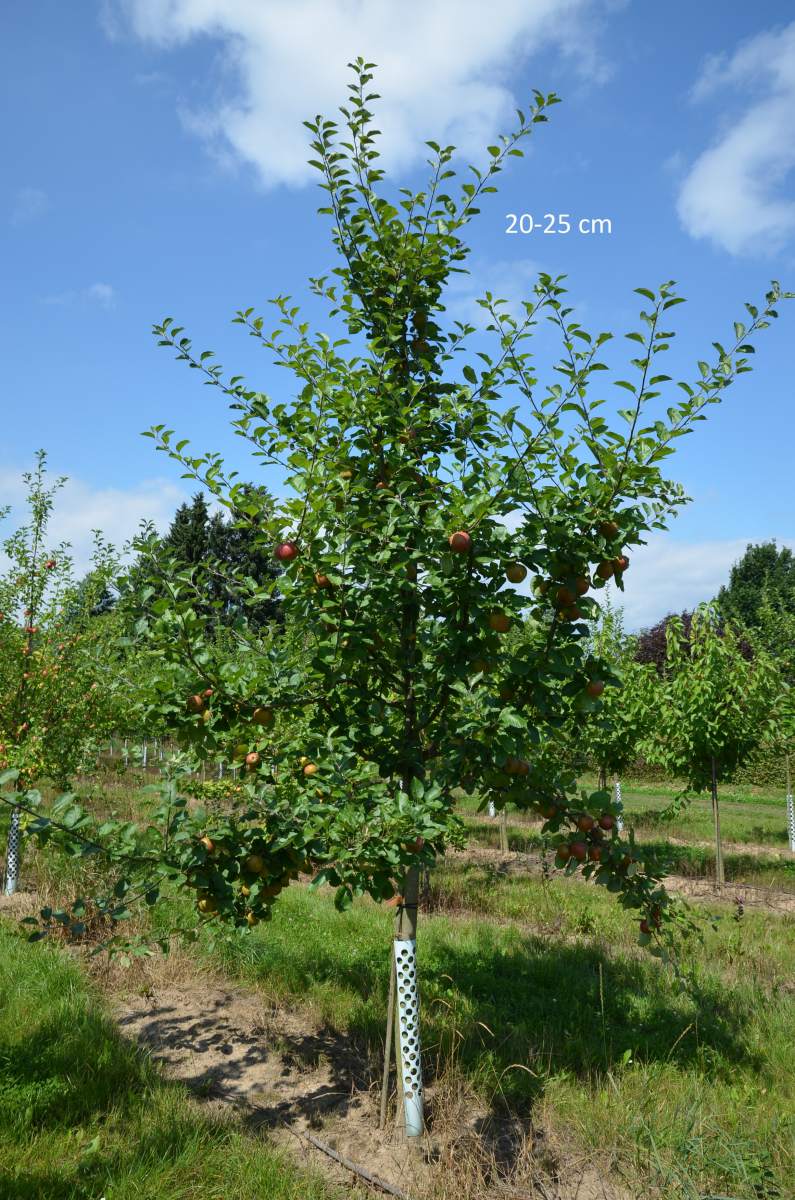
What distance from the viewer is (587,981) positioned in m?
6.01

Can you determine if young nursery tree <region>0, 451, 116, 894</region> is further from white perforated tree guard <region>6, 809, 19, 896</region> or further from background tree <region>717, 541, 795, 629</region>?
background tree <region>717, 541, 795, 629</region>

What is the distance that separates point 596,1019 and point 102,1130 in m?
3.31

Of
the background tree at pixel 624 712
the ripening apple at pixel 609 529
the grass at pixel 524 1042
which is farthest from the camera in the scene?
the background tree at pixel 624 712

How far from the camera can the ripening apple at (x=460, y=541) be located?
3004mm

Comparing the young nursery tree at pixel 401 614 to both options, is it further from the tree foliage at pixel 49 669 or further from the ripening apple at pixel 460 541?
the tree foliage at pixel 49 669

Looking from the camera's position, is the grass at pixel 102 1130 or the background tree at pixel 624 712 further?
the background tree at pixel 624 712

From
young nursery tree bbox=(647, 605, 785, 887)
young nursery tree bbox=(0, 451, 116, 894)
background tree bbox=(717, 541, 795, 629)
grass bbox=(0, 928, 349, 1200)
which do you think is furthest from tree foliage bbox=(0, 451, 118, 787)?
background tree bbox=(717, 541, 795, 629)

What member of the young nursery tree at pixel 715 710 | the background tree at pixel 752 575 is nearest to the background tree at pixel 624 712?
the young nursery tree at pixel 715 710

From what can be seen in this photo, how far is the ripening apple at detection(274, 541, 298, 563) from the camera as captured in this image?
328 centimetres

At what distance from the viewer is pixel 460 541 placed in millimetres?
3006

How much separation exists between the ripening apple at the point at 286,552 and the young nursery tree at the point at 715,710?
30.2 ft

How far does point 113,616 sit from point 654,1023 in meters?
8.27

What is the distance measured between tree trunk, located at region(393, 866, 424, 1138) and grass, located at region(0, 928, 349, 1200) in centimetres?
55

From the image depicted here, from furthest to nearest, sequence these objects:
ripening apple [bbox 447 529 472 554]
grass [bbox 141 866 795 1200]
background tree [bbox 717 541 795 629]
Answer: background tree [bbox 717 541 795 629], grass [bbox 141 866 795 1200], ripening apple [bbox 447 529 472 554]
